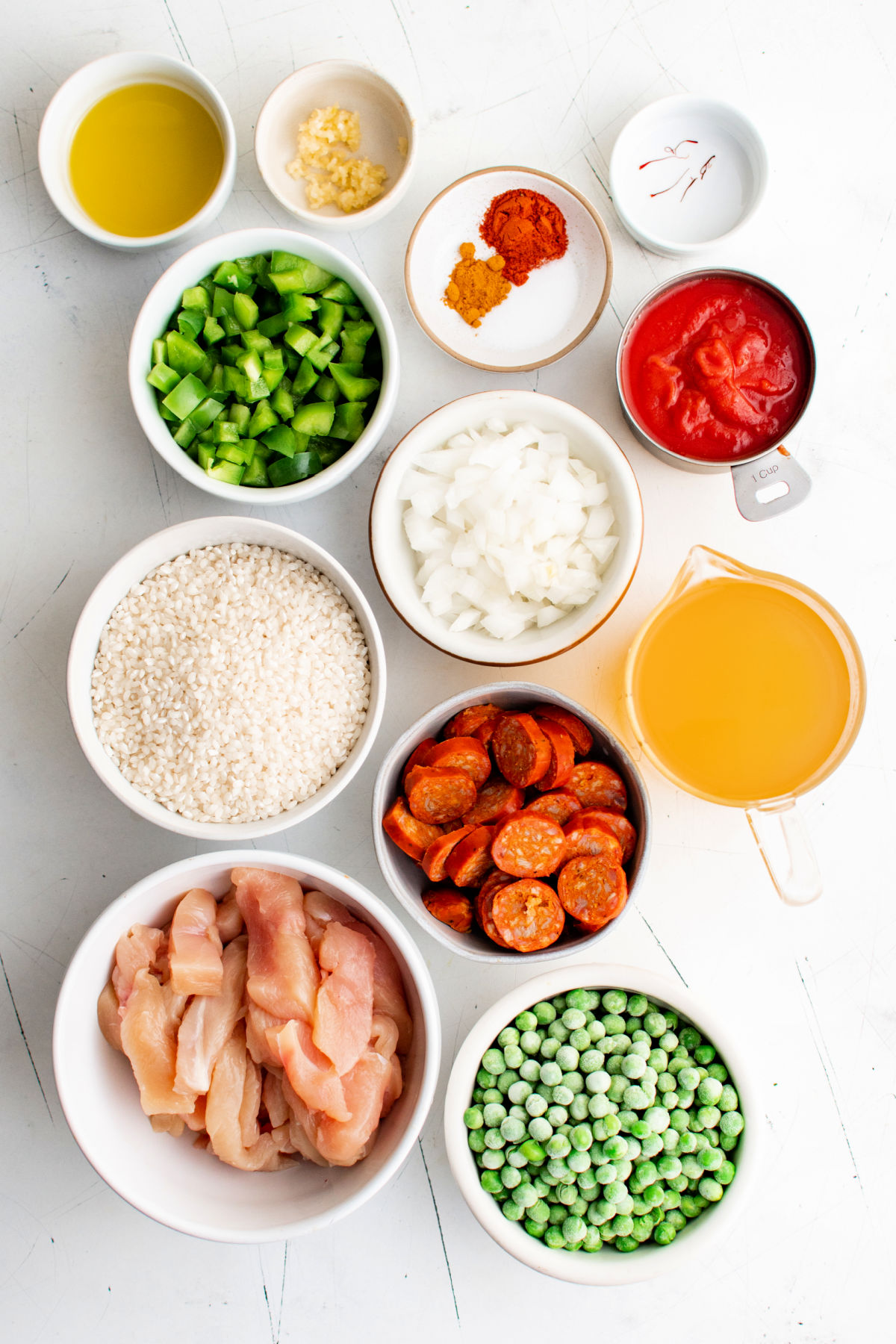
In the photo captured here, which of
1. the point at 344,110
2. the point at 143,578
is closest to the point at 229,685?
the point at 143,578

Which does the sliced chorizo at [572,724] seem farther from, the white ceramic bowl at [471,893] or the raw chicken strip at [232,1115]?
the raw chicken strip at [232,1115]

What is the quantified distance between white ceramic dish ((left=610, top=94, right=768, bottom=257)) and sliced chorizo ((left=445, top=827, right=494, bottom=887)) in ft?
3.67

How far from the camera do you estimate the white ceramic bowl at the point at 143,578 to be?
140 cm

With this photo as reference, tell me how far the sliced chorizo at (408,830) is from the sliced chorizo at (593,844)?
22 cm

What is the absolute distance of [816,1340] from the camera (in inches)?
64.9

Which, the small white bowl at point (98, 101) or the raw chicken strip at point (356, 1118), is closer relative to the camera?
the raw chicken strip at point (356, 1118)

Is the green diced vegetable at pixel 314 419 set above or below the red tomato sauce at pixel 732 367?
above

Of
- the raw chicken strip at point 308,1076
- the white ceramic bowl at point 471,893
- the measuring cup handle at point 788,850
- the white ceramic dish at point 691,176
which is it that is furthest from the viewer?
the white ceramic dish at point 691,176

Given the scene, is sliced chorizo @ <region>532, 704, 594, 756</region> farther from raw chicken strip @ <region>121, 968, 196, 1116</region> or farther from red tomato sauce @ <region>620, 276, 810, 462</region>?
raw chicken strip @ <region>121, 968, 196, 1116</region>

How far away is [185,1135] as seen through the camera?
4.69 ft

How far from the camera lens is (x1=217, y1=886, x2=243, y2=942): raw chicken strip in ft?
4.72

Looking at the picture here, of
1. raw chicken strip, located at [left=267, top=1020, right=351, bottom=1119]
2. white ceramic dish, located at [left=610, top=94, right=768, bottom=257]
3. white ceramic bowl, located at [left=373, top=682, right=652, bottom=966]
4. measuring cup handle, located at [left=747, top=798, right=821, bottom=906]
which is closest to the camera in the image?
raw chicken strip, located at [left=267, top=1020, right=351, bottom=1119]

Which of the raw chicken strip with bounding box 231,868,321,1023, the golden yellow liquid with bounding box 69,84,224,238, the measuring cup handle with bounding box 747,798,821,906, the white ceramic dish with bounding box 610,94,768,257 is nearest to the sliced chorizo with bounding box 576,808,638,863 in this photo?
the measuring cup handle with bounding box 747,798,821,906

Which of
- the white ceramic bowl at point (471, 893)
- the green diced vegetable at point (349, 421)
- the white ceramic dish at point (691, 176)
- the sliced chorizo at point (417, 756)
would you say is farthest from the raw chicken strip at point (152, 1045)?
the white ceramic dish at point (691, 176)
